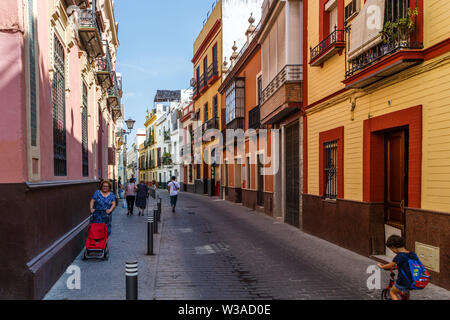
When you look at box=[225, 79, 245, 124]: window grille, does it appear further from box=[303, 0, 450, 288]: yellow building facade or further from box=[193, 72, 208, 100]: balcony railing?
box=[193, 72, 208, 100]: balcony railing

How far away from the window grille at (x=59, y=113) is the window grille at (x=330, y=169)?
21.7 ft

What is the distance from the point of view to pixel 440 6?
6.30 m

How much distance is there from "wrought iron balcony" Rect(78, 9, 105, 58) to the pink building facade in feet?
2.77

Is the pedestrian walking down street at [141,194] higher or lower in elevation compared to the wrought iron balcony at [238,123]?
lower

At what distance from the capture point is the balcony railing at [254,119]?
18.0m

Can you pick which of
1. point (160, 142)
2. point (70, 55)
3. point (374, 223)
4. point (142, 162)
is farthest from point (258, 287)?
point (142, 162)

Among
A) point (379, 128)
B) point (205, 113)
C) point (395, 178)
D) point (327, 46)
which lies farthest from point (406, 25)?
point (205, 113)

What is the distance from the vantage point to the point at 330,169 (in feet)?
34.6

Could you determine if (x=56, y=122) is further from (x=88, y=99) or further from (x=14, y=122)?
(x=88, y=99)

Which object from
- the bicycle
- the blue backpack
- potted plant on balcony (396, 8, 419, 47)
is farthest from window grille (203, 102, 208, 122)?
the blue backpack

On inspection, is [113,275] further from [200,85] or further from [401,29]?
[200,85]

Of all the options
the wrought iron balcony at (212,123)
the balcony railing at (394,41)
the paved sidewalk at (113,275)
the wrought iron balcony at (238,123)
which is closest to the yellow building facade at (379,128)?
the balcony railing at (394,41)

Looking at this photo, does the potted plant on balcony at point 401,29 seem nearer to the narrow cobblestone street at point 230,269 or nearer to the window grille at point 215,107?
the narrow cobblestone street at point 230,269

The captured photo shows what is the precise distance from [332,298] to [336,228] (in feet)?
14.0
